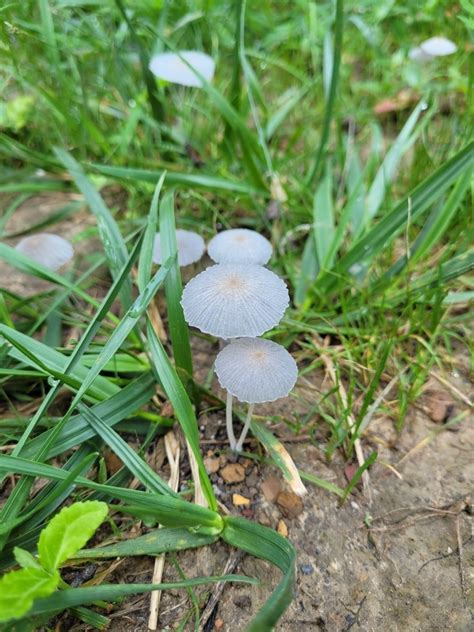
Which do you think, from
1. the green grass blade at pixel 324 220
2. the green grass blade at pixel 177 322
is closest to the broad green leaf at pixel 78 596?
the green grass blade at pixel 177 322

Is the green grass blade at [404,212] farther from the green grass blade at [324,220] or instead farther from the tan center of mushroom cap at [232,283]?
the tan center of mushroom cap at [232,283]

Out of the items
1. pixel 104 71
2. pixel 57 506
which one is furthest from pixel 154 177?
pixel 57 506

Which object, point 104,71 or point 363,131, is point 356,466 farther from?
point 104,71

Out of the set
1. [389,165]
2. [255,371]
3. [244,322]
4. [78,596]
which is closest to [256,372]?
[255,371]

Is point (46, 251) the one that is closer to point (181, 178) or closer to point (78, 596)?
point (181, 178)

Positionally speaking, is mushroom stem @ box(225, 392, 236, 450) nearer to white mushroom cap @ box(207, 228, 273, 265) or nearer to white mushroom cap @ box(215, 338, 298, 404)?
white mushroom cap @ box(215, 338, 298, 404)

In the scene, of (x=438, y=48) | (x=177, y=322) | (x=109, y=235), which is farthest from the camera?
(x=438, y=48)

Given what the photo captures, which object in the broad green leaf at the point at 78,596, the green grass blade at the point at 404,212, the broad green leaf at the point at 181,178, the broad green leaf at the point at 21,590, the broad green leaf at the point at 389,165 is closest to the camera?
the broad green leaf at the point at 21,590
